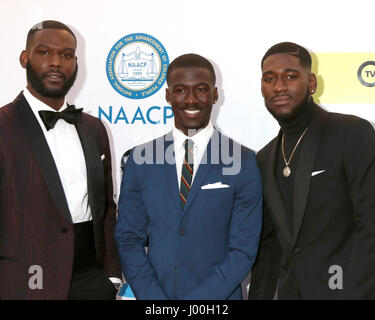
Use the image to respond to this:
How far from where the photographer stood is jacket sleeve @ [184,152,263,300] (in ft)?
6.95

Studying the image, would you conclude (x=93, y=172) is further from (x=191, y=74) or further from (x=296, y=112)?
(x=296, y=112)

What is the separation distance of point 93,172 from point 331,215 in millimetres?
1362

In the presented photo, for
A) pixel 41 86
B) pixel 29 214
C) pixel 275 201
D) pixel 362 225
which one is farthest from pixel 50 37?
pixel 362 225

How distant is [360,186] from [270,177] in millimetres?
487

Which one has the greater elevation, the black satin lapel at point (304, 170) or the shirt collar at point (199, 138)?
the shirt collar at point (199, 138)

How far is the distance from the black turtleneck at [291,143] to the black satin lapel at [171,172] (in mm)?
608

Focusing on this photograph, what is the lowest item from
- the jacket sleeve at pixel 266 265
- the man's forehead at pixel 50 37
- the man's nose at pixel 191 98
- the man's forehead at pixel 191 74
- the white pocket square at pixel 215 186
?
the jacket sleeve at pixel 266 265

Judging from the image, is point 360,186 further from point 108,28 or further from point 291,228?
point 108,28

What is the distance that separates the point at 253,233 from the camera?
2.23 m

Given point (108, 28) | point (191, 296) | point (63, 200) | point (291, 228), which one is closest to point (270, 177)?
point (291, 228)

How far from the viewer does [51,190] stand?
215 cm

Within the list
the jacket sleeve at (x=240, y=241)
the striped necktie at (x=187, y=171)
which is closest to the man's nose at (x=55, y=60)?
the striped necktie at (x=187, y=171)

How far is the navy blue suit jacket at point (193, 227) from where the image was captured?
7.09 ft

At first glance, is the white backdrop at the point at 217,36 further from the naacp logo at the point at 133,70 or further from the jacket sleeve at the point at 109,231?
the jacket sleeve at the point at 109,231
